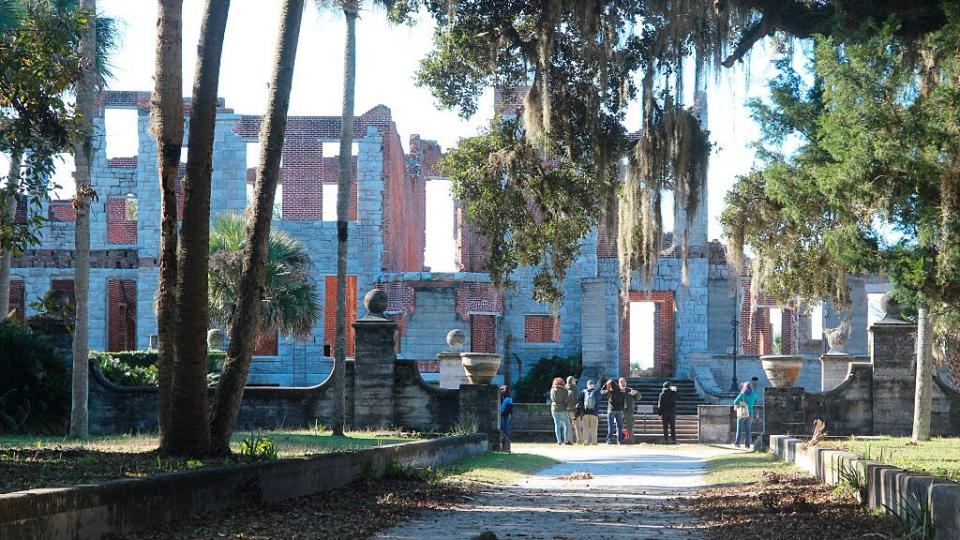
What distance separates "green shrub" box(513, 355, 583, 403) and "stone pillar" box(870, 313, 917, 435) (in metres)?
14.0

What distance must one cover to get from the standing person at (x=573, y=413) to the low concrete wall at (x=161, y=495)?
13559 millimetres

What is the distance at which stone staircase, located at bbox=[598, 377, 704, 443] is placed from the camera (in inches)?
1164

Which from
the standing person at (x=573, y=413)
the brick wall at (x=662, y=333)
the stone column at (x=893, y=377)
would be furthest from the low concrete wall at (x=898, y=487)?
the brick wall at (x=662, y=333)

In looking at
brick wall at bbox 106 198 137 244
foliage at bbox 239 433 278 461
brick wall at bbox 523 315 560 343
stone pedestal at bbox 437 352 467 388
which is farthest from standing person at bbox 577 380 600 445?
brick wall at bbox 106 198 137 244

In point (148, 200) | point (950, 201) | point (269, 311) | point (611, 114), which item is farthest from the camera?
point (148, 200)

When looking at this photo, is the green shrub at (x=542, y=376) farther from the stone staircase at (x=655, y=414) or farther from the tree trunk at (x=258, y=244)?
the tree trunk at (x=258, y=244)

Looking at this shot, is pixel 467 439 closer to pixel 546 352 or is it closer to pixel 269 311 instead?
pixel 269 311

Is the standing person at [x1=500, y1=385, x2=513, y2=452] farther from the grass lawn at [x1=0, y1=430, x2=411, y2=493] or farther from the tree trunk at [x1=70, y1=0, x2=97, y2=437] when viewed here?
the grass lawn at [x1=0, y1=430, x2=411, y2=493]

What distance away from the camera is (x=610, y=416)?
27.6 metres

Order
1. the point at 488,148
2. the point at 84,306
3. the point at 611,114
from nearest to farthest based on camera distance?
the point at 611,114
the point at 488,148
the point at 84,306

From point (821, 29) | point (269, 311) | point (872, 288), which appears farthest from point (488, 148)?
point (872, 288)

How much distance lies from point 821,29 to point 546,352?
27.2m

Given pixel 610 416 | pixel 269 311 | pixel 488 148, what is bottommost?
pixel 610 416

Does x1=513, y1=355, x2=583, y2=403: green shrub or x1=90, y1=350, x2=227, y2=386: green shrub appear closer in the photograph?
x1=90, y1=350, x2=227, y2=386: green shrub
